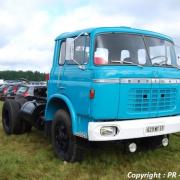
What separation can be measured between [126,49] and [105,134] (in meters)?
1.54

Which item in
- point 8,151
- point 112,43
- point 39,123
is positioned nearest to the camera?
point 112,43

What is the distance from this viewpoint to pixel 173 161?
22.9 ft

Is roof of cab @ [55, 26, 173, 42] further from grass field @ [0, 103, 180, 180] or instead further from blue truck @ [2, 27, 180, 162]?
grass field @ [0, 103, 180, 180]

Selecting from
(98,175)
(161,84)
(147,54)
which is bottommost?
(98,175)

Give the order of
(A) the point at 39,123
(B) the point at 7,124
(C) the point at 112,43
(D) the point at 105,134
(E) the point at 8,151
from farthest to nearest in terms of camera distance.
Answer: (B) the point at 7,124 < (A) the point at 39,123 < (E) the point at 8,151 < (C) the point at 112,43 < (D) the point at 105,134

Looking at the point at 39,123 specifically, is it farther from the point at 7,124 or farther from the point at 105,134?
the point at 105,134

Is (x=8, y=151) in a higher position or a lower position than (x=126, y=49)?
lower

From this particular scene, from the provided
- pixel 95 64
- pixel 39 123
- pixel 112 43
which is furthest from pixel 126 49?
pixel 39 123

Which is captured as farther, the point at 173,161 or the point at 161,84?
the point at 173,161

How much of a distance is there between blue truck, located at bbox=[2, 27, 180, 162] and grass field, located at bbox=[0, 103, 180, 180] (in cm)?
32

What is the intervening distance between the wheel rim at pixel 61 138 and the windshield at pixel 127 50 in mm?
1492

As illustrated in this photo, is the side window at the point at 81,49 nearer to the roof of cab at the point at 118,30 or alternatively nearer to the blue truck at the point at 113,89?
the blue truck at the point at 113,89

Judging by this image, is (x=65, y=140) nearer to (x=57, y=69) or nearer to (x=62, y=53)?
(x=57, y=69)

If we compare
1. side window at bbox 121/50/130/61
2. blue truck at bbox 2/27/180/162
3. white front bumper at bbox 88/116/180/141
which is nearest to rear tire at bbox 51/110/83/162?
blue truck at bbox 2/27/180/162
